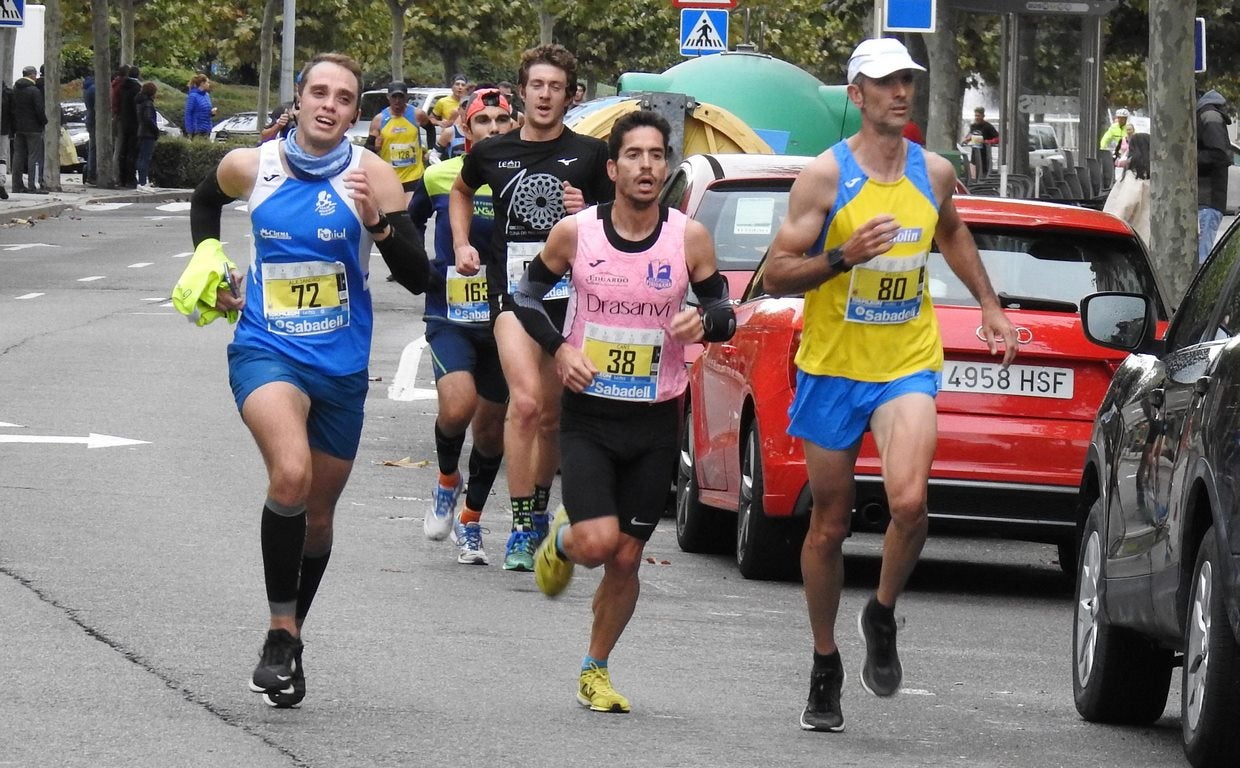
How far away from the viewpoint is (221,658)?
770cm

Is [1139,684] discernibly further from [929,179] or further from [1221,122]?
[1221,122]

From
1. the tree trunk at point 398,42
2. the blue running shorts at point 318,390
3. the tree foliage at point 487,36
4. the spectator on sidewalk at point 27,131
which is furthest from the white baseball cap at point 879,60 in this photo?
the tree trunk at point 398,42

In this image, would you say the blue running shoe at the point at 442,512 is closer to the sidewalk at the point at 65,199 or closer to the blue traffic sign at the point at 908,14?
the blue traffic sign at the point at 908,14

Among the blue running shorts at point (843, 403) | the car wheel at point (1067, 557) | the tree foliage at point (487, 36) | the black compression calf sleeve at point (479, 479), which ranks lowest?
the car wheel at point (1067, 557)

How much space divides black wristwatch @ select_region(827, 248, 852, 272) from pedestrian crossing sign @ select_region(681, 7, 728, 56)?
19.8m

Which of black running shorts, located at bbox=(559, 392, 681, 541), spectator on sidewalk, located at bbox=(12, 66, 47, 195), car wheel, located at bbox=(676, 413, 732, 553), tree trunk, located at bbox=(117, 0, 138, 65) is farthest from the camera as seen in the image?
tree trunk, located at bbox=(117, 0, 138, 65)

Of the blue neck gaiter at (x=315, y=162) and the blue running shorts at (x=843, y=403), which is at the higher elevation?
the blue neck gaiter at (x=315, y=162)

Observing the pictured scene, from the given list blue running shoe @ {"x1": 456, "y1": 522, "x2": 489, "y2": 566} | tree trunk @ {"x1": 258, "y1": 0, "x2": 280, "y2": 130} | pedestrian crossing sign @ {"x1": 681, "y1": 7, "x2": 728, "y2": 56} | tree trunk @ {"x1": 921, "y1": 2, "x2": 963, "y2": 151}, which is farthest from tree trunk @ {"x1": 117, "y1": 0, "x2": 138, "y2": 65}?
blue running shoe @ {"x1": 456, "y1": 522, "x2": 489, "y2": 566}

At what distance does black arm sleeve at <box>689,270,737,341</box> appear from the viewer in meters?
7.39

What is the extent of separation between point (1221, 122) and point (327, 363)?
56.0 feet

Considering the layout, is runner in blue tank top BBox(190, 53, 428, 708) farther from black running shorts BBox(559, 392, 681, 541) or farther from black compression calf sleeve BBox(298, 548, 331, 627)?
black running shorts BBox(559, 392, 681, 541)

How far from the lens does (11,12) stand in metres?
34.6

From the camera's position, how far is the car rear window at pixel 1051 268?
9.99m

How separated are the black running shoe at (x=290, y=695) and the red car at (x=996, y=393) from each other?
127 inches
